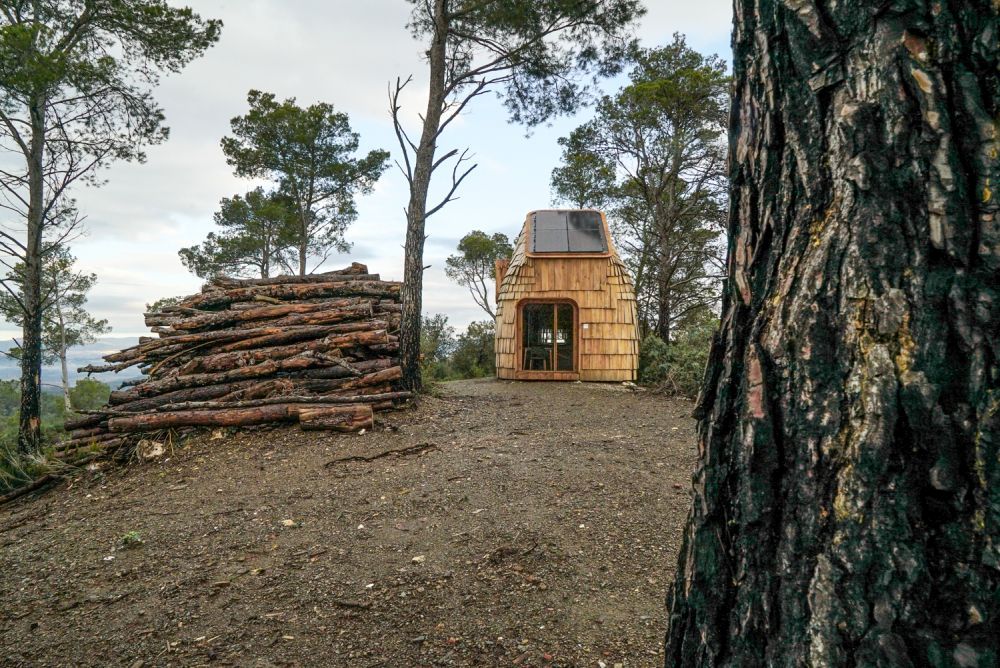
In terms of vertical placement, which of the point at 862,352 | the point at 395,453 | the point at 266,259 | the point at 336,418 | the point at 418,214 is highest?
the point at 266,259

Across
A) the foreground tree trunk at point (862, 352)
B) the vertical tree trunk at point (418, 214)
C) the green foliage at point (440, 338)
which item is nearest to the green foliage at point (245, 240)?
the green foliage at point (440, 338)

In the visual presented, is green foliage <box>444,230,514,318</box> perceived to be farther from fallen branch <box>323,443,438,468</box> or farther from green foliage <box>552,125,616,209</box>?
Answer: fallen branch <box>323,443,438,468</box>

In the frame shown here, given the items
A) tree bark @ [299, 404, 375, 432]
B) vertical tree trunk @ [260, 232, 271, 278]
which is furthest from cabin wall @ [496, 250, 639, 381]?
vertical tree trunk @ [260, 232, 271, 278]

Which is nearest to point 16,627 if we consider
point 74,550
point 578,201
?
point 74,550

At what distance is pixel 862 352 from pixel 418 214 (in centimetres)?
793

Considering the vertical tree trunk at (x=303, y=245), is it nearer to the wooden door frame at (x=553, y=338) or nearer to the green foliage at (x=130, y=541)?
the wooden door frame at (x=553, y=338)

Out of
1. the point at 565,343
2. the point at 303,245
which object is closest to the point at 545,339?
the point at 565,343

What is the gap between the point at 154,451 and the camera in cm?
565

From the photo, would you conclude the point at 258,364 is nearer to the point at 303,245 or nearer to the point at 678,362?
the point at 678,362

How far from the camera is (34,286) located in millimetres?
9016

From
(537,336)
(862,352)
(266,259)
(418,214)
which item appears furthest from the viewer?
(266,259)

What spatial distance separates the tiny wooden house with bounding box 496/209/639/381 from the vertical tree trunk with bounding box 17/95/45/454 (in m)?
9.22

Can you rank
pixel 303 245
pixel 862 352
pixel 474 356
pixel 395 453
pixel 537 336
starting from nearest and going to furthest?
pixel 862 352, pixel 395 453, pixel 537 336, pixel 474 356, pixel 303 245

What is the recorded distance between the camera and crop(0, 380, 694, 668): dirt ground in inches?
91.9
